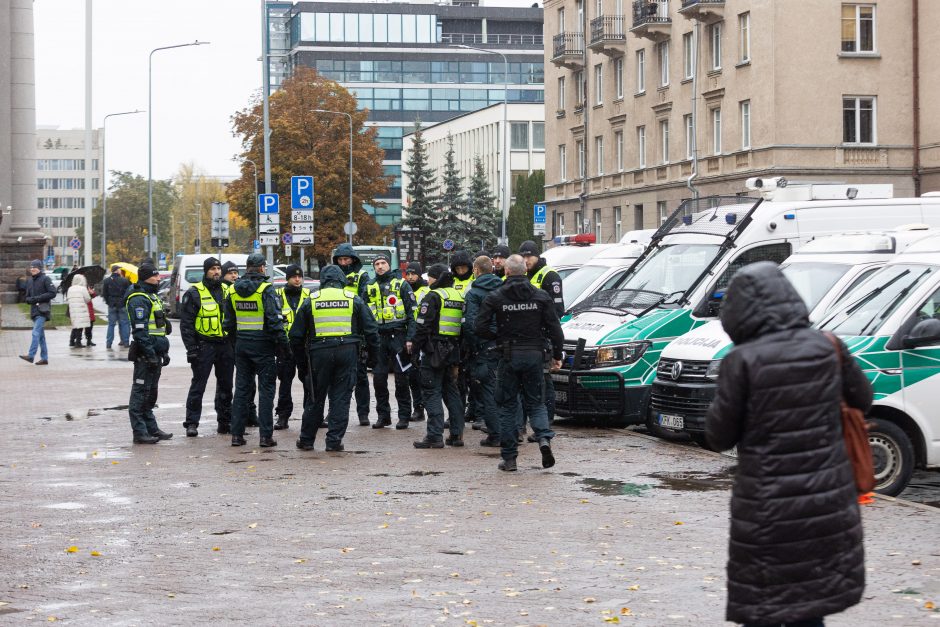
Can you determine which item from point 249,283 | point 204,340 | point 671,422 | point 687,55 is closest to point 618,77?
point 687,55

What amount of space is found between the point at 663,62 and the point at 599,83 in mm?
6922

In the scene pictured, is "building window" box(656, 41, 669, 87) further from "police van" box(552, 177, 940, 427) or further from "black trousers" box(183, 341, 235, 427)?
"black trousers" box(183, 341, 235, 427)

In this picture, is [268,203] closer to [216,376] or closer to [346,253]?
[216,376]

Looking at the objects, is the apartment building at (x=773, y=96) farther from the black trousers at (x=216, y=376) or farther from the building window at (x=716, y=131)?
the black trousers at (x=216, y=376)

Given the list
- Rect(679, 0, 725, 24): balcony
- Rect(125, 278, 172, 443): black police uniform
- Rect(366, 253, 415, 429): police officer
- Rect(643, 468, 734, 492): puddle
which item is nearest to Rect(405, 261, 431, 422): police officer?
Rect(366, 253, 415, 429): police officer

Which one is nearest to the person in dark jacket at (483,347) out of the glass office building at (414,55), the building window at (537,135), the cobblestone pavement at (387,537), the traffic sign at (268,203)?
the cobblestone pavement at (387,537)

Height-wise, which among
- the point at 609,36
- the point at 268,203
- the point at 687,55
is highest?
the point at 609,36

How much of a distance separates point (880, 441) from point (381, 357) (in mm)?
6546

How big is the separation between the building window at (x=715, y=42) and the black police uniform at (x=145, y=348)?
3623 centimetres

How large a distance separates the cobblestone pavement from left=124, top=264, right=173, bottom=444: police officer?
1.17 feet

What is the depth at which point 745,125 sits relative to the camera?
46.2 m

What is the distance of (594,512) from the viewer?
10.0 metres

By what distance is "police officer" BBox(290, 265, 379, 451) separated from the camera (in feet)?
43.6

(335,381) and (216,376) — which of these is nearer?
(335,381)
